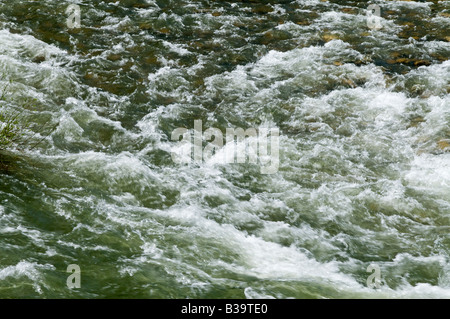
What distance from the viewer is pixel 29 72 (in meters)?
9.05

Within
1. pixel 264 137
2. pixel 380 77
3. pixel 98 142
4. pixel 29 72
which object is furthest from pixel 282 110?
pixel 29 72

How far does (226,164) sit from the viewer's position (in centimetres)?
703

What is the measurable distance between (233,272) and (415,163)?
3339mm

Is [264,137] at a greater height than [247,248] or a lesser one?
greater

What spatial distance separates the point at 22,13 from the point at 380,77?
7880mm

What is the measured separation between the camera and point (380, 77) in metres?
9.26

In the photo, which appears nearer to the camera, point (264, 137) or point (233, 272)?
point (233, 272)

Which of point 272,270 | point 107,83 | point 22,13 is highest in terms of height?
point 22,13

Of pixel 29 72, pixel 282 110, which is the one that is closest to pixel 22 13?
pixel 29 72

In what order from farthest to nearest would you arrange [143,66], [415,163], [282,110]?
[143,66] → [282,110] → [415,163]

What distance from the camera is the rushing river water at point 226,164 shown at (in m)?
4.89

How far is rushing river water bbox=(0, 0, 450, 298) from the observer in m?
4.89

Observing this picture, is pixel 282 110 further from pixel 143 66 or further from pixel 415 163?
pixel 143 66
